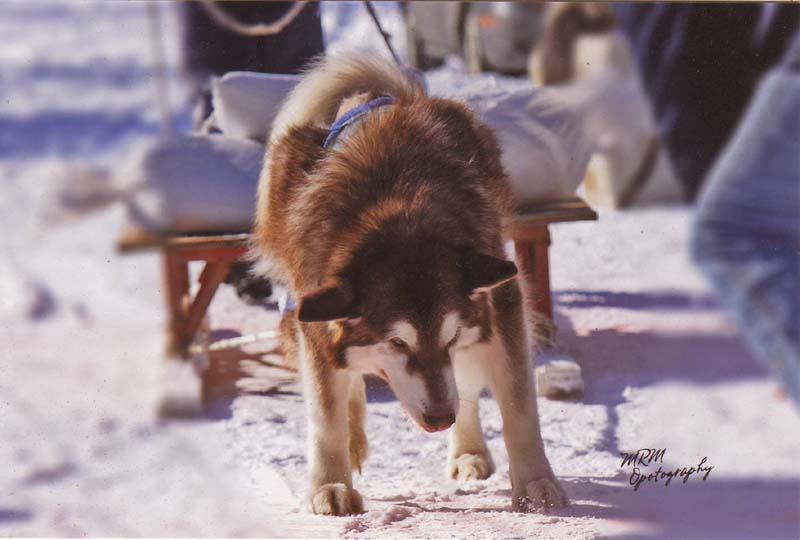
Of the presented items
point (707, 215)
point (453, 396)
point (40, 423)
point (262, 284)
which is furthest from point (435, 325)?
point (40, 423)

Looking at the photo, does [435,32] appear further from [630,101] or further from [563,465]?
[563,465]

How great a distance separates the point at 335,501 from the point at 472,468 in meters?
0.45

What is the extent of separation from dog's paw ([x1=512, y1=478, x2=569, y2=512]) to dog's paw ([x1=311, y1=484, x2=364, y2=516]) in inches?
17.1

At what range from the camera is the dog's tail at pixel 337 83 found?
2.62 meters

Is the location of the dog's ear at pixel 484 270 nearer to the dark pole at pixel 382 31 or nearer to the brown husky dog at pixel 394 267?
the brown husky dog at pixel 394 267

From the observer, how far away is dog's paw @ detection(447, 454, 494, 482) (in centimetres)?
275

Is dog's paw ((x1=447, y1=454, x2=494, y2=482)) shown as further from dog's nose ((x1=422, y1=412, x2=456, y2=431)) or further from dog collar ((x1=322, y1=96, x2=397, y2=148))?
dog collar ((x1=322, y1=96, x2=397, y2=148))

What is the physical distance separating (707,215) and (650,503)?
108cm

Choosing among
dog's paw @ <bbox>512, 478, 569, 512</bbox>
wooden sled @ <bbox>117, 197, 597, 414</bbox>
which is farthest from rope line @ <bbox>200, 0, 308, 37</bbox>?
dog's paw @ <bbox>512, 478, 569, 512</bbox>

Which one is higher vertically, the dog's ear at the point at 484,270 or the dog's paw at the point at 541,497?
the dog's ear at the point at 484,270

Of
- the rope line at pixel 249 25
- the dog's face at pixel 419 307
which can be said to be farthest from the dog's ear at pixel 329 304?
the rope line at pixel 249 25

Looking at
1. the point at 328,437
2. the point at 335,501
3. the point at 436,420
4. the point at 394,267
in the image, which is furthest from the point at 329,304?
the point at 335,501

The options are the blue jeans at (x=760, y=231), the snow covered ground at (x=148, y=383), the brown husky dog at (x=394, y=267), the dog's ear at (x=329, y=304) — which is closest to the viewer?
the blue jeans at (x=760, y=231)

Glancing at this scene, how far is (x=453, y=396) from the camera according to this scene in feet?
7.26
